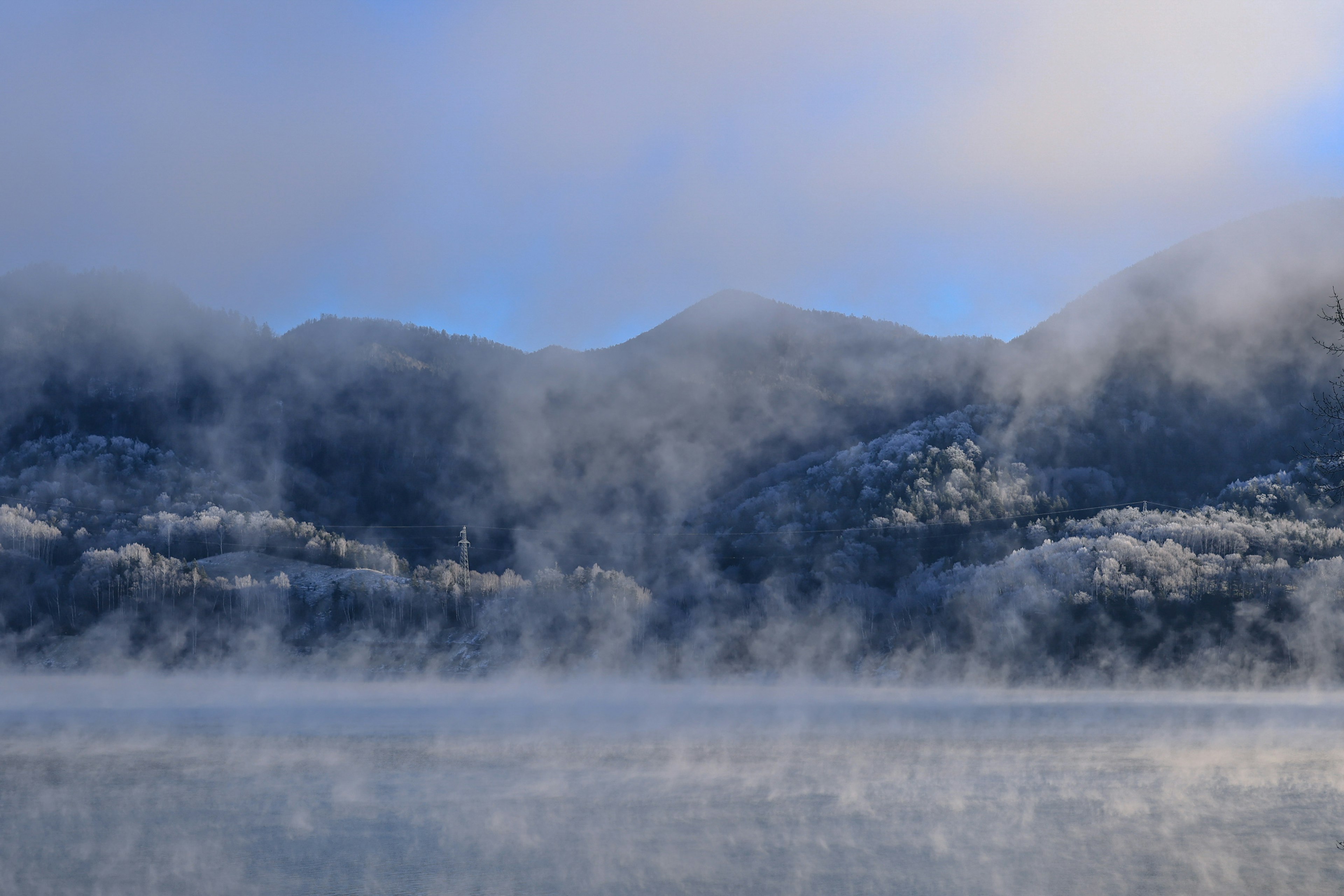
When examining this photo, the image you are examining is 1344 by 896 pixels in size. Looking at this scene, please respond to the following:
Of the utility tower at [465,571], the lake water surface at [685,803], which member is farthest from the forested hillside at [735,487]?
the lake water surface at [685,803]

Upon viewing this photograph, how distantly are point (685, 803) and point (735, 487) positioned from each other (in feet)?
413

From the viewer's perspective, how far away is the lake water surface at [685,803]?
84.3ft

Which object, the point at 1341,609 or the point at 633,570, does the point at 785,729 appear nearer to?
the point at 1341,609

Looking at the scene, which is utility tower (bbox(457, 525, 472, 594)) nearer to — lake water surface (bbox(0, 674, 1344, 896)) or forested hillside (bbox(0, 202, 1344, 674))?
forested hillside (bbox(0, 202, 1344, 674))

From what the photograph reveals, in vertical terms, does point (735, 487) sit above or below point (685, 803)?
above

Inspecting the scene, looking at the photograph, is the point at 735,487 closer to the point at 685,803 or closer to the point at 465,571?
the point at 465,571

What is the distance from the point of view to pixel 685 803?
34.8 metres

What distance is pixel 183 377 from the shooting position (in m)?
190

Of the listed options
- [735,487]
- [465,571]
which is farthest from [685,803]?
[735,487]

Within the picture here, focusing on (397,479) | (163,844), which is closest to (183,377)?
(397,479)

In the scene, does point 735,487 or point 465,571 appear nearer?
point 465,571

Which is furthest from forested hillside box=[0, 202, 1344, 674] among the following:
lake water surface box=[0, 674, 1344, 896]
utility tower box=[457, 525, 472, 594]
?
lake water surface box=[0, 674, 1344, 896]

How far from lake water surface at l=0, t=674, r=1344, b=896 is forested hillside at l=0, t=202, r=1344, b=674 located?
21.1 m

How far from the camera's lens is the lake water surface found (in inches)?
1012
